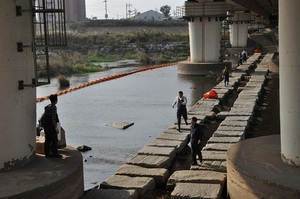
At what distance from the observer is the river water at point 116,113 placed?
13.4 meters

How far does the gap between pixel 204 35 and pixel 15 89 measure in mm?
26342

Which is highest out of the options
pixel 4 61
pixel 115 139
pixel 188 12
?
pixel 188 12

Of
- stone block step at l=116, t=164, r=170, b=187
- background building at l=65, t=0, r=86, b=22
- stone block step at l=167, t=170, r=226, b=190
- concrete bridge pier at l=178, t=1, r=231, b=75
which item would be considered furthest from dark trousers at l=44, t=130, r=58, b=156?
background building at l=65, t=0, r=86, b=22

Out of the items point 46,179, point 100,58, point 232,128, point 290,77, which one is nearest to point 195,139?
point 290,77

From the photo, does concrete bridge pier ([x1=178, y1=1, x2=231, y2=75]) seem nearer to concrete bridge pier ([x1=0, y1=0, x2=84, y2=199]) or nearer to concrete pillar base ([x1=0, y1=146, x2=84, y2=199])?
concrete pillar base ([x1=0, y1=146, x2=84, y2=199])

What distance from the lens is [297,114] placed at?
29.4 feet

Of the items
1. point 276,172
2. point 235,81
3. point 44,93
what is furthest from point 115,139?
point 235,81

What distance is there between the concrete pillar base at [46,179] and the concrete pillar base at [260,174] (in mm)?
3114

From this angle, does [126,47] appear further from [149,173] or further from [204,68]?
[149,173]

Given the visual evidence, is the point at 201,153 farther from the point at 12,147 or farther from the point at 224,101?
the point at 224,101

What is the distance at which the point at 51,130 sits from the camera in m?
10.1

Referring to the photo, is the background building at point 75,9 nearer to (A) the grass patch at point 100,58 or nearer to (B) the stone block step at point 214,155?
(A) the grass patch at point 100,58

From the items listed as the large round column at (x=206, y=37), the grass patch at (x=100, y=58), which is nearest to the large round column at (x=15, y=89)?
the large round column at (x=206, y=37)

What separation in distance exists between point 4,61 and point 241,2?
1027 inches
